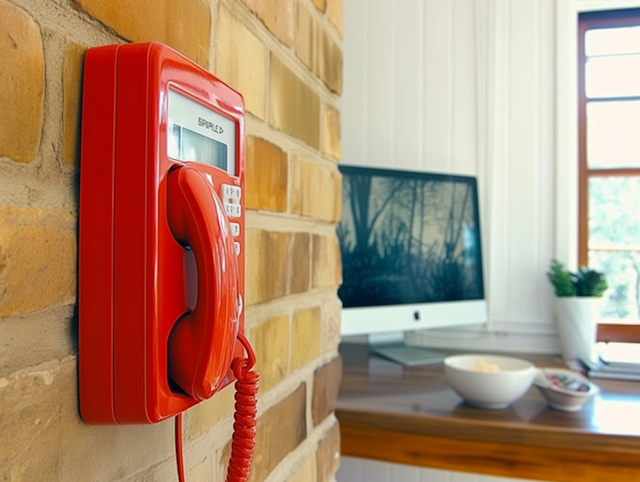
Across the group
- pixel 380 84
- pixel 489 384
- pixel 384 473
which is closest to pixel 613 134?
pixel 380 84

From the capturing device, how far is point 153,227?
264 millimetres

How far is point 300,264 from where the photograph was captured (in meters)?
0.55

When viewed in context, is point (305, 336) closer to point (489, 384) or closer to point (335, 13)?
point (335, 13)

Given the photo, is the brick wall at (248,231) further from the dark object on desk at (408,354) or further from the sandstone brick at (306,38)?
the dark object on desk at (408,354)

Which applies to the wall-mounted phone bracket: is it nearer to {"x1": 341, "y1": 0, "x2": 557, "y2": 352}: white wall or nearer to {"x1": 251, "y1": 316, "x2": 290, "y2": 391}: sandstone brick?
{"x1": 251, "y1": 316, "x2": 290, "y2": 391}: sandstone brick

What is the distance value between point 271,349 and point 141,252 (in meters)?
0.24

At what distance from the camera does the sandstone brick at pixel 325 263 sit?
1.97 ft

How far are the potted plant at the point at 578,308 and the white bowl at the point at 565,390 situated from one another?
1.36ft

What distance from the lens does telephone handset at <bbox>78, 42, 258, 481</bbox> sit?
260 millimetres

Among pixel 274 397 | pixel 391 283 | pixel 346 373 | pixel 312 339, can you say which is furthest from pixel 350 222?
pixel 274 397

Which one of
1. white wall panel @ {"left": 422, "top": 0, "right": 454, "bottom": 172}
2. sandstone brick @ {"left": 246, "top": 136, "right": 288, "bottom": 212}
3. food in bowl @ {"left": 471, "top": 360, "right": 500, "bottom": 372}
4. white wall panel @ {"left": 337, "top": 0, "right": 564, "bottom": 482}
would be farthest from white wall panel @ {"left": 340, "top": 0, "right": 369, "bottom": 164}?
sandstone brick @ {"left": 246, "top": 136, "right": 288, "bottom": 212}

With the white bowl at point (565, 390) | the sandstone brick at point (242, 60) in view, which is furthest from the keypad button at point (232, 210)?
the white bowl at point (565, 390)

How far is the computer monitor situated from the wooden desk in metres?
0.28

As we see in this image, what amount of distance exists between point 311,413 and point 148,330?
36 centimetres
